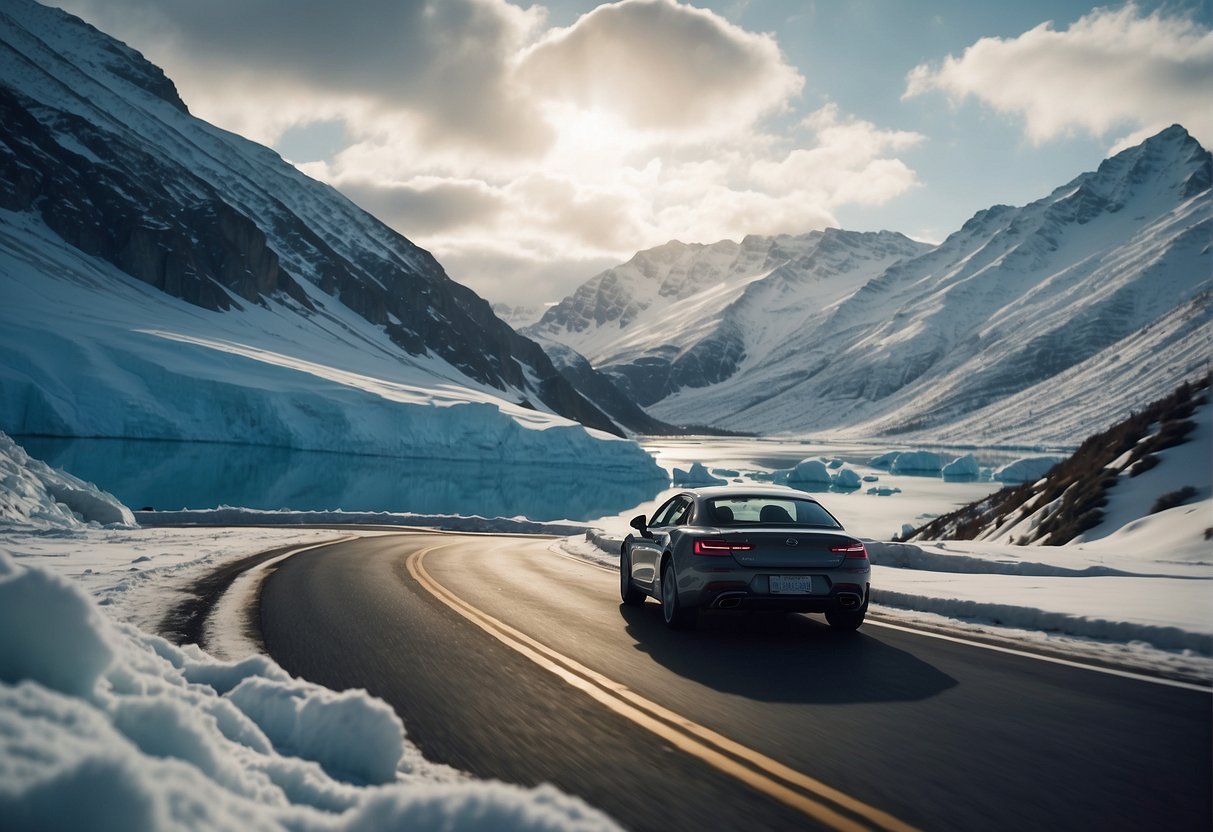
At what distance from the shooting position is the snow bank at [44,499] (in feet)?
62.4

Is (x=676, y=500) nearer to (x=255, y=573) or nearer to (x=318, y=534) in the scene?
(x=255, y=573)

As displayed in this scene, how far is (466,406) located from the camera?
278 ft

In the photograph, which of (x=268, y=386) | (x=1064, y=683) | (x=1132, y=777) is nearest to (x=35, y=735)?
(x=1132, y=777)

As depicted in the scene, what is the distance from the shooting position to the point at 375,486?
6125 centimetres

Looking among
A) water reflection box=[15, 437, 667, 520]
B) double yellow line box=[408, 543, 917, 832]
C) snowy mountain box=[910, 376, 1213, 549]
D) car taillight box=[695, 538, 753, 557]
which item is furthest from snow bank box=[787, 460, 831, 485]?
double yellow line box=[408, 543, 917, 832]

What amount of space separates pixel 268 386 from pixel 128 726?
7964cm

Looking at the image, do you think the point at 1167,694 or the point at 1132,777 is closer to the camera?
the point at 1132,777

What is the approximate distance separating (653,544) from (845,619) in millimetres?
2268

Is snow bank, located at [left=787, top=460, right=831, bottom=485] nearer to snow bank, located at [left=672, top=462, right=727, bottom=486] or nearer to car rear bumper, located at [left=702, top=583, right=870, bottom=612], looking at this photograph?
snow bank, located at [left=672, top=462, right=727, bottom=486]

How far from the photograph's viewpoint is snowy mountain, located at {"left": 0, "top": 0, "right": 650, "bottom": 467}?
73.2m

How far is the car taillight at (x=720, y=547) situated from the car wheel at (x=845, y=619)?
3.76ft

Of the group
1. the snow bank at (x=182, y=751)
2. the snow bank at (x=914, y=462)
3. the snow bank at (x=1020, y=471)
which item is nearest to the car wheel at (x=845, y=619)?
the snow bank at (x=182, y=751)

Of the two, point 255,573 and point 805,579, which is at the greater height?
point 805,579

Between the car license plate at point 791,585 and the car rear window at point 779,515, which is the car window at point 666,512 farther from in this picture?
the car license plate at point 791,585
